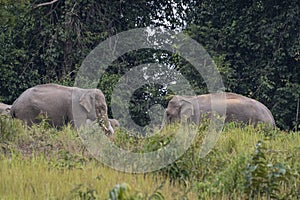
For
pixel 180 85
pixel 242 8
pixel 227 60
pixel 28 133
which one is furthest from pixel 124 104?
pixel 28 133

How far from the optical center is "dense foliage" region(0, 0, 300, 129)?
1723cm

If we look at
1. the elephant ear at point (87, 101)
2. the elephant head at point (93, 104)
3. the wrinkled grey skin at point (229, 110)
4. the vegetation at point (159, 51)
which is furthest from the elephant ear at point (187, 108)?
the vegetation at point (159, 51)

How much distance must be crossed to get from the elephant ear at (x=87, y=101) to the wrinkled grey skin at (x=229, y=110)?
1599 millimetres

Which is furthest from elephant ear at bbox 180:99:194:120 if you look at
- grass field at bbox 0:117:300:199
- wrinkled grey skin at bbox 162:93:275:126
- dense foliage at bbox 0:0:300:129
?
grass field at bbox 0:117:300:199

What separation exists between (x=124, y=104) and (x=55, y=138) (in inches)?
427

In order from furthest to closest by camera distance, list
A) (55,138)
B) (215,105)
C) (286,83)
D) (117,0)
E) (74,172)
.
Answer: (117,0)
(286,83)
(215,105)
(55,138)
(74,172)

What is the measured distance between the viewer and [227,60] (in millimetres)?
18734

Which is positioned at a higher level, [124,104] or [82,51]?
[82,51]

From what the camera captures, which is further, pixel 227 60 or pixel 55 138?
pixel 227 60

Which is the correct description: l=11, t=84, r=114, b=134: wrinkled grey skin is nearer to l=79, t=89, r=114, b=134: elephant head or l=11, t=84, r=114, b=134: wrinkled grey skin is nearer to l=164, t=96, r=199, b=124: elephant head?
l=79, t=89, r=114, b=134: elephant head

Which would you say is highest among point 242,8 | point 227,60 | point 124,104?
point 242,8

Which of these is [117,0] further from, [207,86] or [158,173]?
[158,173]

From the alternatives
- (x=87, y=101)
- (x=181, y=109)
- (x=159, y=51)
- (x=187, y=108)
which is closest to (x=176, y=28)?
(x=159, y=51)

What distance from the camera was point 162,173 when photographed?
21.1 ft
